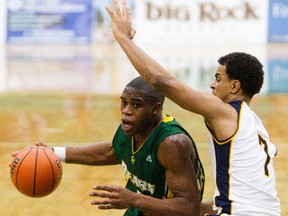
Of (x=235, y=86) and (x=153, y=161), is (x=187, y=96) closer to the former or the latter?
(x=235, y=86)

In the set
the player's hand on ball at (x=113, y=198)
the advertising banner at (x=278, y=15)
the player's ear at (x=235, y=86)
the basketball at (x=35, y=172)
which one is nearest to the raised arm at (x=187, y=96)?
the player's ear at (x=235, y=86)

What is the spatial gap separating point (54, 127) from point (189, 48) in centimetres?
1211

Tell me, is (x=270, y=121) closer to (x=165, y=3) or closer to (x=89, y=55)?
(x=89, y=55)

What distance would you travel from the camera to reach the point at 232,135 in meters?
3.93

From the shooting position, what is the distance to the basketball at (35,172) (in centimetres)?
457

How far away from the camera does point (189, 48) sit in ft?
72.6

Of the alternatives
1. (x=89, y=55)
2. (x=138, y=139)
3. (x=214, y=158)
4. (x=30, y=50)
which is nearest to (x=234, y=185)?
(x=214, y=158)

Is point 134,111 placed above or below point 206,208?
above

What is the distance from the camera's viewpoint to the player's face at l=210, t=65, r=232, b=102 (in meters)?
4.12

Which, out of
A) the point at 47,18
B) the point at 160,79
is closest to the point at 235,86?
the point at 160,79

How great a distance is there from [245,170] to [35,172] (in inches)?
51.0

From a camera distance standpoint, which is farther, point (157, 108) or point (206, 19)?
point (206, 19)

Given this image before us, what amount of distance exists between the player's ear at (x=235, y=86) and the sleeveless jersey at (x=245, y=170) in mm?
95

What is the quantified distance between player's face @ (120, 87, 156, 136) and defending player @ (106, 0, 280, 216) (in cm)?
40
